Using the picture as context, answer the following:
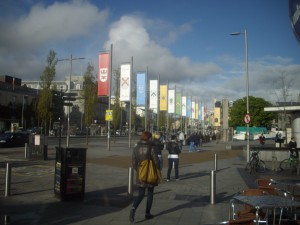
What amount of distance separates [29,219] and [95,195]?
3043 mm

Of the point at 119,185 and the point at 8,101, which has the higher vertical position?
the point at 8,101

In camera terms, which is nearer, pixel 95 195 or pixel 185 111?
pixel 95 195

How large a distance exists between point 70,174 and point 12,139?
26.3 meters

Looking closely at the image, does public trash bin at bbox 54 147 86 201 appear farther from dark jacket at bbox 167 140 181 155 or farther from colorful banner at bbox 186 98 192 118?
colorful banner at bbox 186 98 192 118

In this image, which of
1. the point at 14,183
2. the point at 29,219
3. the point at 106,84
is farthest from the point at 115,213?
the point at 106,84

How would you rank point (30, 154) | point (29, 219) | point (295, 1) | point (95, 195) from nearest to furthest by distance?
1. point (295, 1)
2. point (29, 219)
3. point (95, 195)
4. point (30, 154)

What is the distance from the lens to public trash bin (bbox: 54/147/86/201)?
9117mm

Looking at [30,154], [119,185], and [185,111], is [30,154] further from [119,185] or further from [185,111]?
[185,111]

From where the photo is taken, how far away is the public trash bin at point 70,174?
9117mm

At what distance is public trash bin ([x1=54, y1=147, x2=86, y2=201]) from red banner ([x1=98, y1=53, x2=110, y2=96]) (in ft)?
62.5

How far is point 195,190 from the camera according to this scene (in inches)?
451

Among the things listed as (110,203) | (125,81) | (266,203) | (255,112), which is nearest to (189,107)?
(125,81)

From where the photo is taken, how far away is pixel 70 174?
9211mm

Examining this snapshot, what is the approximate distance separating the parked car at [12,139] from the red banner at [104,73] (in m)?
10.7
